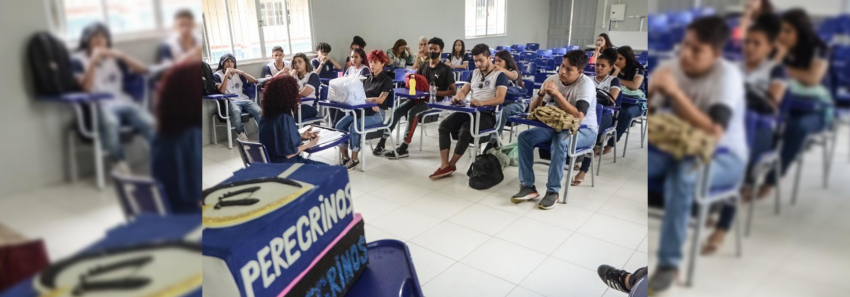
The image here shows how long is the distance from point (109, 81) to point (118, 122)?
0.02 m

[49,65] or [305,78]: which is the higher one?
[49,65]

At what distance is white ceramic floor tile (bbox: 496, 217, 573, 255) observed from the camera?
9.17 feet

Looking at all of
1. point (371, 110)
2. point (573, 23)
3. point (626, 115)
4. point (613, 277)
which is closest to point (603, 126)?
point (626, 115)

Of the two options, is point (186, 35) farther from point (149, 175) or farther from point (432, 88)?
point (432, 88)

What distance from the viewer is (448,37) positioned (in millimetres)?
10695

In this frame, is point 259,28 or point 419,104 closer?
point 419,104

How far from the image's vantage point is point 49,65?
248mm

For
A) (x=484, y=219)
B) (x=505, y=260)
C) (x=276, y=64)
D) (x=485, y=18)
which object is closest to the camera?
(x=505, y=260)

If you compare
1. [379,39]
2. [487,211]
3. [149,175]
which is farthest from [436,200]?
[379,39]

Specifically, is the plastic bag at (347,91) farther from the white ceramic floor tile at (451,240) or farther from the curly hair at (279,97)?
the white ceramic floor tile at (451,240)

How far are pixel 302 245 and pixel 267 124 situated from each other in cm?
202

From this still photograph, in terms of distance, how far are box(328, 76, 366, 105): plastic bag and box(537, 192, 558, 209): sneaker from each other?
170 cm

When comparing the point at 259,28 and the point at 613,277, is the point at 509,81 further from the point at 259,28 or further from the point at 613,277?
the point at 259,28

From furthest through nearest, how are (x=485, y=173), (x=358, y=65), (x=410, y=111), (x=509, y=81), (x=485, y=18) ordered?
1. (x=485, y=18)
2. (x=358, y=65)
3. (x=410, y=111)
4. (x=509, y=81)
5. (x=485, y=173)
